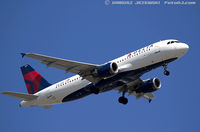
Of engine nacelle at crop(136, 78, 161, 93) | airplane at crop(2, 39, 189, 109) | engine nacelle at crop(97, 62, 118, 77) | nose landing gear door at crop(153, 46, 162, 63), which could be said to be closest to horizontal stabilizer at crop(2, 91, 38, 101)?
airplane at crop(2, 39, 189, 109)

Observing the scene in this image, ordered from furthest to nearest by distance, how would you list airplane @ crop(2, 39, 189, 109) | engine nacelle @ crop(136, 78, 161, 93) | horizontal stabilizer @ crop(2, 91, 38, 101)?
engine nacelle @ crop(136, 78, 161, 93), horizontal stabilizer @ crop(2, 91, 38, 101), airplane @ crop(2, 39, 189, 109)

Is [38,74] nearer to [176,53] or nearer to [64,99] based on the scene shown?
[64,99]

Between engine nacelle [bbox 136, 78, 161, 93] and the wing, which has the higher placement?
the wing

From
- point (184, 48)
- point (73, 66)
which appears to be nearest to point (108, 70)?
point (73, 66)

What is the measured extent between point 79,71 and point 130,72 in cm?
520

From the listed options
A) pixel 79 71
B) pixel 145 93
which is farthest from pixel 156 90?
pixel 79 71

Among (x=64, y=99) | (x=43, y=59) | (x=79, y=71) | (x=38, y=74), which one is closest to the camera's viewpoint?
(x=43, y=59)

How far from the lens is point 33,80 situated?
147 feet

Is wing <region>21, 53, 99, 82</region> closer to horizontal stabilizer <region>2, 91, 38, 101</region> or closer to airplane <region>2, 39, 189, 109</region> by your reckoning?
airplane <region>2, 39, 189, 109</region>

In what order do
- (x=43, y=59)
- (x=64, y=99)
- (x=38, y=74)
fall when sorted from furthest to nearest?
(x=38, y=74) < (x=64, y=99) < (x=43, y=59)

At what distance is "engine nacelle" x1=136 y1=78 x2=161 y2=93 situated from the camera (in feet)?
136

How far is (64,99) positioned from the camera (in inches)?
1574

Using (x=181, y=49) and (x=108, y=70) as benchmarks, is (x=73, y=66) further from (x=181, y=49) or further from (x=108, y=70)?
(x=181, y=49)

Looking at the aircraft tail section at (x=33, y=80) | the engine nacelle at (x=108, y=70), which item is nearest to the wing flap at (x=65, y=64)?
the engine nacelle at (x=108, y=70)
